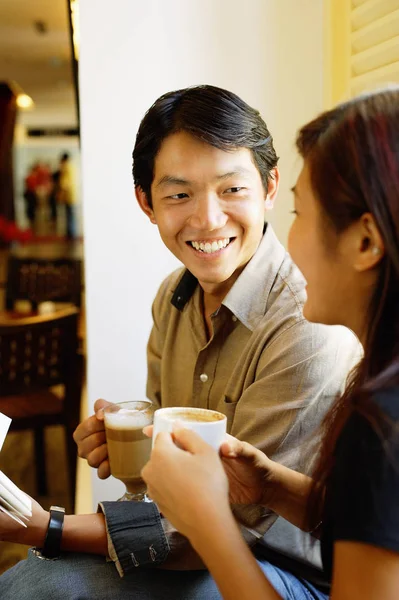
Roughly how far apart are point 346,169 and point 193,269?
0.70 m

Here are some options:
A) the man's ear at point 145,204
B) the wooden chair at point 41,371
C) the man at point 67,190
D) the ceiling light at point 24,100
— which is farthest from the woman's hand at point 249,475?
the man at point 67,190

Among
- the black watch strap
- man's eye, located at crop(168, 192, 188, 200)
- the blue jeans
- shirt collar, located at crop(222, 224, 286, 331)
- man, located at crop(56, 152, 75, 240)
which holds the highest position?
man, located at crop(56, 152, 75, 240)

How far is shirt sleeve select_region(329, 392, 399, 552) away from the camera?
0.81m

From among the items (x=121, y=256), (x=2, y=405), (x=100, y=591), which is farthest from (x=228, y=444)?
(x=2, y=405)

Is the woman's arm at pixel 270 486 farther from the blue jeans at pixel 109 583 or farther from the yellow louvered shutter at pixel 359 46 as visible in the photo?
the yellow louvered shutter at pixel 359 46

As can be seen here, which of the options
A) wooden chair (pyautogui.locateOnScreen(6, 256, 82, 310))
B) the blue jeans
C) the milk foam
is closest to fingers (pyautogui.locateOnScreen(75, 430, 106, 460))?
the milk foam

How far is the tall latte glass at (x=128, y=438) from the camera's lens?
135cm

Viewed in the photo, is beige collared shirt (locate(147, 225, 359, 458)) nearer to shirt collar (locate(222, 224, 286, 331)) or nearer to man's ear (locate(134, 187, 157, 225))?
shirt collar (locate(222, 224, 286, 331))

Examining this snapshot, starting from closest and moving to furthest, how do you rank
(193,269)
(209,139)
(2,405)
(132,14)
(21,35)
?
(209,139), (193,269), (132,14), (2,405), (21,35)

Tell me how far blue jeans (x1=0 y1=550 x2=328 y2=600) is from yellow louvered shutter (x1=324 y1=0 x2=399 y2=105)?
44.1 inches

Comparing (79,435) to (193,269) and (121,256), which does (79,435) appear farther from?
(121,256)

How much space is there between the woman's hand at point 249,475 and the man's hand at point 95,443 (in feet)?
1.09

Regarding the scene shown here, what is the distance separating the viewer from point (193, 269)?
1.57 metres

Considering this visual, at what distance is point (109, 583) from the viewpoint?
4.27 feet
